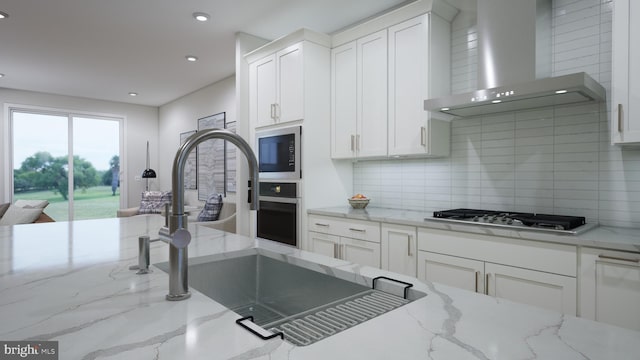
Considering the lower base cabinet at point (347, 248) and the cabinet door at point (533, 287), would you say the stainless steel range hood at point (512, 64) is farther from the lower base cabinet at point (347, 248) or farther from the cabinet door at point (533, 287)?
the lower base cabinet at point (347, 248)

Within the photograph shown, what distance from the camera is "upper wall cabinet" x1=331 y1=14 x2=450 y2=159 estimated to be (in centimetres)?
265

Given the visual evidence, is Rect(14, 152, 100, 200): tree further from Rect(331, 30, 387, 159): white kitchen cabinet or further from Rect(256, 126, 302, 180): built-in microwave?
Rect(331, 30, 387, 159): white kitchen cabinet

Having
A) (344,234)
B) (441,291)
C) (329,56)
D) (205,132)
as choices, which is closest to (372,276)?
(441,291)

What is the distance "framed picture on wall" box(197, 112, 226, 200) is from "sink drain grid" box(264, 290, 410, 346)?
4.52m

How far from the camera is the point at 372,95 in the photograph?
118 inches

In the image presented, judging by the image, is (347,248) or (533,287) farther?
(347,248)

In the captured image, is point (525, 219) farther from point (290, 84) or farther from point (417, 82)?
point (290, 84)

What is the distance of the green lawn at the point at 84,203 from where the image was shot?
6141 millimetres

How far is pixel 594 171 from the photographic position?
2.15m

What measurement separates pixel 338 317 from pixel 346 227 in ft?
6.29

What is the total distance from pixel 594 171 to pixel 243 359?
2.37 m

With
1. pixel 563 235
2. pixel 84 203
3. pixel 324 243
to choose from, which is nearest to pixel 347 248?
pixel 324 243

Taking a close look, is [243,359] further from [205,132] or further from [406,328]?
[205,132]

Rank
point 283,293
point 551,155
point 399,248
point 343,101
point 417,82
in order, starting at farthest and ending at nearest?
1. point 343,101
2. point 417,82
3. point 399,248
4. point 551,155
5. point 283,293
